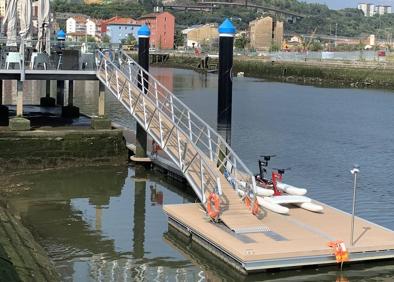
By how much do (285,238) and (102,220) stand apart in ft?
21.2

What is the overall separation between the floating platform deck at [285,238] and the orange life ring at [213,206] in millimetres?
259

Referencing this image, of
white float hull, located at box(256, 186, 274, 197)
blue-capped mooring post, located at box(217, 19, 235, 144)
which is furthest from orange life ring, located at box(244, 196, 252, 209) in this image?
blue-capped mooring post, located at box(217, 19, 235, 144)

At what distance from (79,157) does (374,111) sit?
111 ft

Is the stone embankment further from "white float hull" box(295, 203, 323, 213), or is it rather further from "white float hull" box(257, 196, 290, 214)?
"white float hull" box(295, 203, 323, 213)

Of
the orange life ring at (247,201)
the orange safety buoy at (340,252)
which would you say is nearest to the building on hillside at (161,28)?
the orange life ring at (247,201)

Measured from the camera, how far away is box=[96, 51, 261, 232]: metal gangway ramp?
1752 cm

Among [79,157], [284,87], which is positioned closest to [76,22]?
[284,87]

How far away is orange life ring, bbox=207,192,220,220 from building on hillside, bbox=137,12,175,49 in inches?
6829

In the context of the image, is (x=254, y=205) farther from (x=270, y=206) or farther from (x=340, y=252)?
(x=340, y=252)

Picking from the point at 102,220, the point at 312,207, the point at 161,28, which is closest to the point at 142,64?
the point at 102,220

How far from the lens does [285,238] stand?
15.9 meters

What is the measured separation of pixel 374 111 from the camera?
54469 millimetres

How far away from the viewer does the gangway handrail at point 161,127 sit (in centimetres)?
1839

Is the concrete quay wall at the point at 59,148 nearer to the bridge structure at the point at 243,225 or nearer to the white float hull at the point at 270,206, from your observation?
the bridge structure at the point at 243,225
